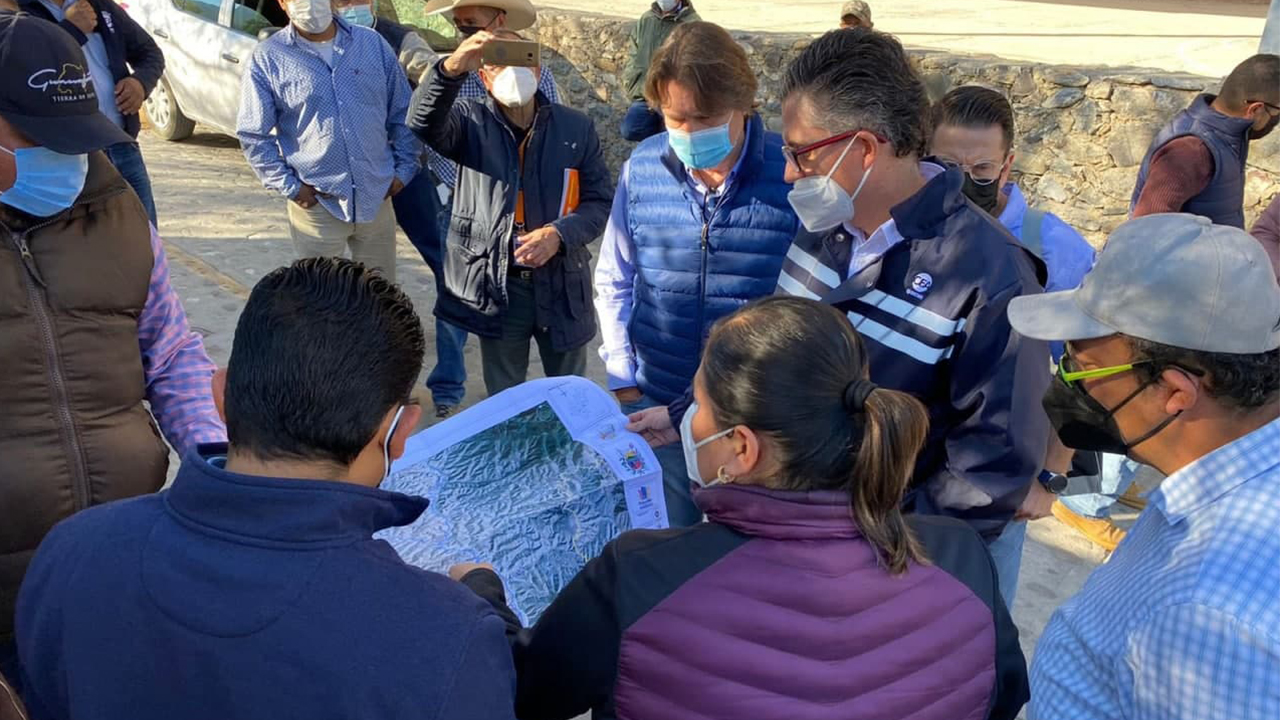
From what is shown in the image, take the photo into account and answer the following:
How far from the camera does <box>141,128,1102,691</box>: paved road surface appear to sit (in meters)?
3.78

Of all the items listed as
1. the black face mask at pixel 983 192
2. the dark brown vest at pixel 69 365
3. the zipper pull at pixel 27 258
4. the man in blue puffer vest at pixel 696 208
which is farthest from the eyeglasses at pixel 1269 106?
the zipper pull at pixel 27 258

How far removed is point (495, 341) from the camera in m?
3.96

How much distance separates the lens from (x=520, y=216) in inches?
148

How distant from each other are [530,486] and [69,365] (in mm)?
902

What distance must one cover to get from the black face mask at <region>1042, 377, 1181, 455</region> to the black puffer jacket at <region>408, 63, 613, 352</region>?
2191 millimetres

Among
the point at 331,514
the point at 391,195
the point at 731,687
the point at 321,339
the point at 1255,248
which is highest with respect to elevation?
the point at 1255,248

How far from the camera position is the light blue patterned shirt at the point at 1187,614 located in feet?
4.00

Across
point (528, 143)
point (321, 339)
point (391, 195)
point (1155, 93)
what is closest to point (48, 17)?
point (391, 195)

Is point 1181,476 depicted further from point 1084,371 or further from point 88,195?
point 88,195

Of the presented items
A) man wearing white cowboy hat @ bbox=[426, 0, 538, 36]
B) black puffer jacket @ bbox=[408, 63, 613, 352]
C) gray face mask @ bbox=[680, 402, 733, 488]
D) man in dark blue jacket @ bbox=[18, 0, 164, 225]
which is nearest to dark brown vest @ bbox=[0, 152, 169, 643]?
gray face mask @ bbox=[680, 402, 733, 488]

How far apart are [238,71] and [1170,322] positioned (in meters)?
7.44

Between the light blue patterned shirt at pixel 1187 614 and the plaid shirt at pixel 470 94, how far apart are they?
2.72 meters

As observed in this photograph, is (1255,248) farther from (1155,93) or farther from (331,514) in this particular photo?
(1155,93)

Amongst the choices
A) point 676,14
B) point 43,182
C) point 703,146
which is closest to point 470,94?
point 703,146
